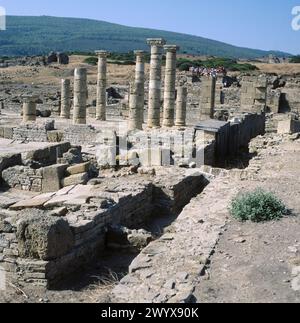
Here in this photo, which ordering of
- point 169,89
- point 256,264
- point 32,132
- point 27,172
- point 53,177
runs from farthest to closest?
1. point 169,89
2. point 32,132
3. point 27,172
4. point 53,177
5. point 256,264

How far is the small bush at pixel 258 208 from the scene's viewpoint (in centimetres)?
829

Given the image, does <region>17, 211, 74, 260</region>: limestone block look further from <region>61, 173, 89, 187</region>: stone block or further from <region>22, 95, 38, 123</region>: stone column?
<region>22, 95, 38, 123</region>: stone column

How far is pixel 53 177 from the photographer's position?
13023 mm

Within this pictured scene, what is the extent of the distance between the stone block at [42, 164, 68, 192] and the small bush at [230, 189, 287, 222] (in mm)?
5640

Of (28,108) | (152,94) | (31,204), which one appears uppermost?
(152,94)

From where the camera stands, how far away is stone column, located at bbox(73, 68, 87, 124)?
2570 cm

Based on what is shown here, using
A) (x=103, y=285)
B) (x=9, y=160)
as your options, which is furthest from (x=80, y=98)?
(x=103, y=285)

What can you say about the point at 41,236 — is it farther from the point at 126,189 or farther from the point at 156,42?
the point at 156,42

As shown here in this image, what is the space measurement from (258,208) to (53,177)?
6254 mm

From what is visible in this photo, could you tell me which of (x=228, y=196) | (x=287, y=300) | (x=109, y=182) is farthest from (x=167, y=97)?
(x=287, y=300)

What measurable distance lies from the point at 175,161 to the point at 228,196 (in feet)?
18.0

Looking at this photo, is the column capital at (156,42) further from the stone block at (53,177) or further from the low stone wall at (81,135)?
the stone block at (53,177)

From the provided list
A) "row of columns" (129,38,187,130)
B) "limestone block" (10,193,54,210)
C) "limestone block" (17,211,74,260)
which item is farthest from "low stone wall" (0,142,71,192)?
"row of columns" (129,38,187,130)

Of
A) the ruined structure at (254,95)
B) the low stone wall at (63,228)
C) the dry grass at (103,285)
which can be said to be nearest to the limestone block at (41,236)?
the low stone wall at (63,228)
